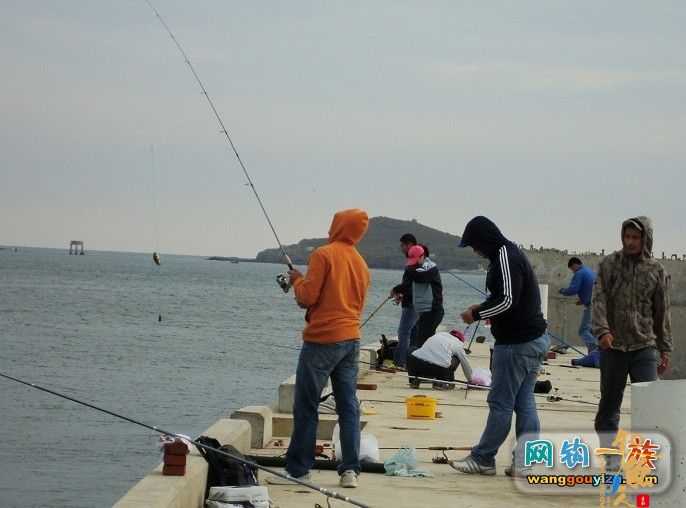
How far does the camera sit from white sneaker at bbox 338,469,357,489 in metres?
8.52

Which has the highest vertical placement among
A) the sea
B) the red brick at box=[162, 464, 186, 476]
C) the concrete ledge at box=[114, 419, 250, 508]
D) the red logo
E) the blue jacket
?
the blue jacket

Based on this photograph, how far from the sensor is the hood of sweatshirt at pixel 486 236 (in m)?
8.82

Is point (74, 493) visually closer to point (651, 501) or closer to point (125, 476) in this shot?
point (125, 476)

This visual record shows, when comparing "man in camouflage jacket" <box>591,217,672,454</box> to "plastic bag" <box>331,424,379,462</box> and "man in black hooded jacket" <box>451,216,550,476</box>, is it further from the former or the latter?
"plastic bag" <box>331,424,379,462</box>

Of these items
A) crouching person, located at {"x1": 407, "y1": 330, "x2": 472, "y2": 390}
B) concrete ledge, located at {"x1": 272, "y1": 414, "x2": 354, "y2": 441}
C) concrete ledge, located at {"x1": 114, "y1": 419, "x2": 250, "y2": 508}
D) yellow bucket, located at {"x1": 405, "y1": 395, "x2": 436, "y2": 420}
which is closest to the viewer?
concrete ledge, located at {"x1": 114, "y1": 419, "x2": 250, "y2": 508}

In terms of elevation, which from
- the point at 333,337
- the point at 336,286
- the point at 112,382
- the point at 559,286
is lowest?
the point at 112,382

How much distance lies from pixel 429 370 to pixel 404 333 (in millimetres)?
1820

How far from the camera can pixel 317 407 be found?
28.1 ft

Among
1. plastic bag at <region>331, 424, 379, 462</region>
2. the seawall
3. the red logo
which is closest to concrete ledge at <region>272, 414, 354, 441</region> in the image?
plastic bag at <region>331, 424, 379, 462</region>

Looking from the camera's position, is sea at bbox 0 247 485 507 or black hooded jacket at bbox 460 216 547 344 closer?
black hooded jacket at bbox 460 216 547 344

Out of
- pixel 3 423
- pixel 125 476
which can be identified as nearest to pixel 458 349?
pixel 125 476

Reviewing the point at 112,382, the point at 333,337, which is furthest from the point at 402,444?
the point at 112,382

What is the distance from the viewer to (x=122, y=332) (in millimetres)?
46812

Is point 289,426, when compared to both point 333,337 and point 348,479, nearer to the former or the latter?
point 348,479
